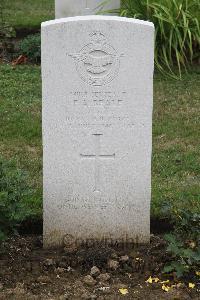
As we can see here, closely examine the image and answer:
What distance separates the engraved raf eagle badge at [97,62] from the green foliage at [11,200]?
0.74 m

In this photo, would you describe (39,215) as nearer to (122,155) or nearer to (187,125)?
(122,155)

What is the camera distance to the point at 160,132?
726 centimetres

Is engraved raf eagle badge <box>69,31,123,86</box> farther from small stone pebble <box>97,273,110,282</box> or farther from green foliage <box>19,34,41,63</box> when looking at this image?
green foliage <box>19,34,41,63</box>

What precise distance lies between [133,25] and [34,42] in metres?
5.45

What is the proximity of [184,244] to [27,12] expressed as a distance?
8972mm

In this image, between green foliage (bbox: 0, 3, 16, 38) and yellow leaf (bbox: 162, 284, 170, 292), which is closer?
yellow leaf (bbox: 162, 284, 170, 292)

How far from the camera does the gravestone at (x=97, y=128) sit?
183 inches

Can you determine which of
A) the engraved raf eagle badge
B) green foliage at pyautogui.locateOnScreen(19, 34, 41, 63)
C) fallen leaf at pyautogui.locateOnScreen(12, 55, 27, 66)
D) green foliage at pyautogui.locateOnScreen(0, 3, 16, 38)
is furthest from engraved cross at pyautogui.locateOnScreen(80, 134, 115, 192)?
green foliage at pyautogui.locateOnScreen(0, 3, 16, 38)

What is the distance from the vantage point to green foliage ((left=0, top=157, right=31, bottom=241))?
178 inches

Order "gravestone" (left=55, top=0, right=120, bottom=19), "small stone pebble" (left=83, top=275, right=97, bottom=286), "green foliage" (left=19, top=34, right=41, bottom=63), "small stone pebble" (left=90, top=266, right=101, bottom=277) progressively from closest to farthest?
"small stone pebble" (left=83, top=275, right=97, bottom=286) < "small stone pebble" (left=90, top=266, right=101, bottom=277) < "gravestone" (left=55, top=0, right=120, bottom=19) < "green foliage" (left=19, top=34, right=41, bottom=63)

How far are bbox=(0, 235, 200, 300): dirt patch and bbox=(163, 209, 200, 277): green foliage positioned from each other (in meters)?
0.10

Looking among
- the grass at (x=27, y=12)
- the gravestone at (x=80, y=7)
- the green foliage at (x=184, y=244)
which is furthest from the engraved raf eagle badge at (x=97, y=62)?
the grass at (x=27, y=12)

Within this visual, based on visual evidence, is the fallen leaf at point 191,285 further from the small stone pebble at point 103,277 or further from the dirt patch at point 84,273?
the small stone pebble at point 103,277

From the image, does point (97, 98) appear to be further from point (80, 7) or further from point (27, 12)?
point (27, 12)
